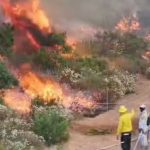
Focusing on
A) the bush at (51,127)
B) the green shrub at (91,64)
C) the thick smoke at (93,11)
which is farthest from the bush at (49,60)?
the bush at (51,127)

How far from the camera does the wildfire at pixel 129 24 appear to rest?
1485 inches

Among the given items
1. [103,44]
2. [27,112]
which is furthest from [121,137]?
[103,44]

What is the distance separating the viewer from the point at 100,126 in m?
24.0

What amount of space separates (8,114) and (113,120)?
5132 mm

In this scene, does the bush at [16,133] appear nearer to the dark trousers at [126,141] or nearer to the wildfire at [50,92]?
the dark trousers at [126,141]

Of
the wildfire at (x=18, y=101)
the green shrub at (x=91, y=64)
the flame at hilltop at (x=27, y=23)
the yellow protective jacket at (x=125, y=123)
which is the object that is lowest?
the yellow protective jacket at (x=125, y=123)

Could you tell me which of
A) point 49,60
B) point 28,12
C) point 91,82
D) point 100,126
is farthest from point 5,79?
point 28,12

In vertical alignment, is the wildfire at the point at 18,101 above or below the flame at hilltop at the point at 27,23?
below

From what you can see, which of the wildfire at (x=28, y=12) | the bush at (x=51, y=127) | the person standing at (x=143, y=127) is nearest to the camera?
the person standing at (x=143, y=127)

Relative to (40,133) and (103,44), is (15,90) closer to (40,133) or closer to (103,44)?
(40,133)

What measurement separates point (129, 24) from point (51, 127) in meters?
19.1

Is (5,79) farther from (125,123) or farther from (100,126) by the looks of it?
(125,123)

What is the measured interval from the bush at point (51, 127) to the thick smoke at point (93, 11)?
14277mm

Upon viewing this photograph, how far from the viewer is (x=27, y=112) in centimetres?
2269
